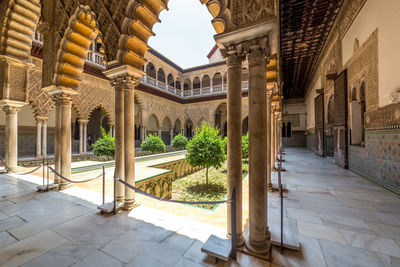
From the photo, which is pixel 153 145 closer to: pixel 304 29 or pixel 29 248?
pixel 29 248

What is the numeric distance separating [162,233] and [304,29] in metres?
9.19

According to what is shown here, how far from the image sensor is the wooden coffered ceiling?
6080 mm

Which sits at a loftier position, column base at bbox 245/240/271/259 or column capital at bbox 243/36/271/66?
column capital at bbox 243/36/271/66

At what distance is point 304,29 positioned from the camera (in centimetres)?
745

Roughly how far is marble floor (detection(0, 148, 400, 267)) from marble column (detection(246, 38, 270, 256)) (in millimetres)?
274

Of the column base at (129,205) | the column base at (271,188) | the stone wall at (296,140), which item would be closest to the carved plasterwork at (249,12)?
the column base at (129,205)

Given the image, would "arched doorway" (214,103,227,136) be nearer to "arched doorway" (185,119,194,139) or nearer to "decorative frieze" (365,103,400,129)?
Result: "arched doorway" (185,119,194,139)

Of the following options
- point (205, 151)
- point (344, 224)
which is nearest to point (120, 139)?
point (205, 151)

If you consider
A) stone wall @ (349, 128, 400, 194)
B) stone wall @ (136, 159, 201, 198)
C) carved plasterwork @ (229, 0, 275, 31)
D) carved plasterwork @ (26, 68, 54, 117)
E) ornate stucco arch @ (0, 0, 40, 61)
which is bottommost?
stone wall @ (136, 159, 201, 198)

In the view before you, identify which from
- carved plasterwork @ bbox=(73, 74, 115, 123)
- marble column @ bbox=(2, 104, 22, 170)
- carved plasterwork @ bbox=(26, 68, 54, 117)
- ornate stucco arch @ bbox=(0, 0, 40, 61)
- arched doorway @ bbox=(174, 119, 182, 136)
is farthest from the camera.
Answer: arched doorway @ bbox=(174, 119, 182, 136)

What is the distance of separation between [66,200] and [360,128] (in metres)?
8.69

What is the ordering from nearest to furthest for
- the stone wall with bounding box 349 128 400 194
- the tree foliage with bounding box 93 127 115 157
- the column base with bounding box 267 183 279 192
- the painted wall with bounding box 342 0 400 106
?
1. the painted wall with bounding box 342 0 400 106
2. the stone wall with bounding box 349 128 400 194
3. the column base with bounding box 267 183 279 192
4. the tree foliage with bounding box 93 127 115 157

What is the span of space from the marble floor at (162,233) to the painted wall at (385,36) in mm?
2503

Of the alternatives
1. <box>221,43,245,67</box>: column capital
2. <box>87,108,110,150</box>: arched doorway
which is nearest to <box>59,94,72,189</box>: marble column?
<box>221,43,245,67</box>: column capital
